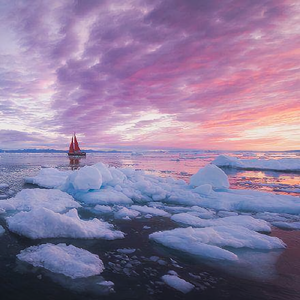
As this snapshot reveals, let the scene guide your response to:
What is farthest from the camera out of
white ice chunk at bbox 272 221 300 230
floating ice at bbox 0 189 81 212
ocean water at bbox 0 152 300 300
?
floating ice at bbox 0 189 81 212

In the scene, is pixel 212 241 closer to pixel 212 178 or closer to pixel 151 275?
pixel 151 275

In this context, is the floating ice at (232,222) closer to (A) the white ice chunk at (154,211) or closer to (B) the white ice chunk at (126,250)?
(A) the white ice chunk at (154,211)

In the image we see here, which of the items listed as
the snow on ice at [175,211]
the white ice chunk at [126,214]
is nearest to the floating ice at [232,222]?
the snow on ice at [175,211]

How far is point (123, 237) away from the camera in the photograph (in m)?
6.02

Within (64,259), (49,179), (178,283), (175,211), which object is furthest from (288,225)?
(49,179)

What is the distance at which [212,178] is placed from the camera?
13.9 m

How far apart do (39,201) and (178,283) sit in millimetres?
7120

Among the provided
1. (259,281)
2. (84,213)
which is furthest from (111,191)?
(259,281)

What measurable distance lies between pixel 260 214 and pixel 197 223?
3114mm

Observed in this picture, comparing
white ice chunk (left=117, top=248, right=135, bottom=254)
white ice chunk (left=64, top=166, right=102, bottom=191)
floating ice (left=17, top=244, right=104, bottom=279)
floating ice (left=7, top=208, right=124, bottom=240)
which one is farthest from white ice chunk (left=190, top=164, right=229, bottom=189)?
floating ice (left=17, top=244, right=104, bottom=279)

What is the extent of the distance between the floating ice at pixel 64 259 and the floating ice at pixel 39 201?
3.56 meters

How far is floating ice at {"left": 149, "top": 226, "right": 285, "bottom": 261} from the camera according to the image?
5.06 m

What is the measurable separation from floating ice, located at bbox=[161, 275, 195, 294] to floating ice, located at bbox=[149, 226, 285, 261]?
1225mm

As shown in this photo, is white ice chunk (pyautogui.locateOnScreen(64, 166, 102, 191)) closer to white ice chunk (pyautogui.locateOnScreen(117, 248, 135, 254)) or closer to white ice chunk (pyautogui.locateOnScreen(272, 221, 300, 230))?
white ice chunk (pyautogui.locateOnScreen(117, 248, 135, 254))
